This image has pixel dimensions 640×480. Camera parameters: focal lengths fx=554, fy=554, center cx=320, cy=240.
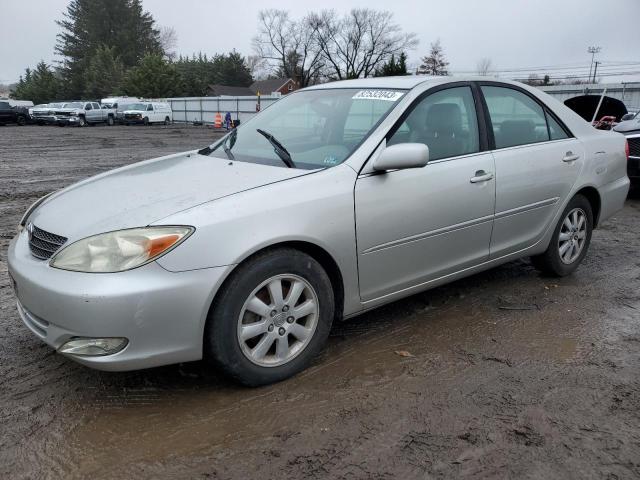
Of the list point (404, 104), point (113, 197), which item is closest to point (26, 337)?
point (113, 197)

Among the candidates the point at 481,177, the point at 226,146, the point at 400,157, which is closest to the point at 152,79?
the point at 226,146

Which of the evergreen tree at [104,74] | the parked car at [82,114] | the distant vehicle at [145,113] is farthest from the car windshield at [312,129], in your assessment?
the evergreen tree at [104,74]

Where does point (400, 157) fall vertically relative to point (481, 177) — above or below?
above

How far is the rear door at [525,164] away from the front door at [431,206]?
16cm

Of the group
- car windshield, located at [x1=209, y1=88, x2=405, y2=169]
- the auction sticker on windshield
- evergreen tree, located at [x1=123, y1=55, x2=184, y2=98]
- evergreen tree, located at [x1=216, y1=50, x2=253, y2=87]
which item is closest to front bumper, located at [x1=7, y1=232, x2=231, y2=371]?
car windshield, located at [x1=209, y1=88, x2=405, y2=169]

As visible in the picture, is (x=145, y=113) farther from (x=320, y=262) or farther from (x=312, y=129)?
(x=320, y=262)

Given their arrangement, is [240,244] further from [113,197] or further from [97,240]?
[113,197]

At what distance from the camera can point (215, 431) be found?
2.59 meters

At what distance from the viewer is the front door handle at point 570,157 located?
4371mm

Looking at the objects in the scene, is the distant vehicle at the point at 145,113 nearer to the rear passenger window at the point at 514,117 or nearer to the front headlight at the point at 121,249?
the rear passenger window at the point at 514,117

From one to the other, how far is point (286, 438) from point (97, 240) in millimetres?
1276

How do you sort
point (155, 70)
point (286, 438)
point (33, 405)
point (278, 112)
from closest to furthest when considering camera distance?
1. point (286, 438)
2. point (33, 405)
3. point (278, 112)
4. point (155, 70)

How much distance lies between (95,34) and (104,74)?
8453 millimetres

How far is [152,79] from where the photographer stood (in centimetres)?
5612
